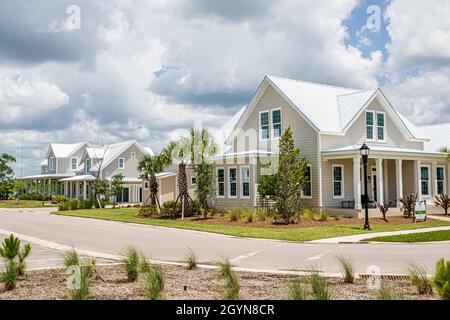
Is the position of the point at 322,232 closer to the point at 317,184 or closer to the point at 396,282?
the point at 317,184

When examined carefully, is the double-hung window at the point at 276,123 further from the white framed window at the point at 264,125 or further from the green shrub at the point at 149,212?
the green shrub at the point at 149,212

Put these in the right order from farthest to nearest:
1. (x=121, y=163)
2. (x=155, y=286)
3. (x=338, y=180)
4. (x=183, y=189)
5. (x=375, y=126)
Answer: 1. (x=121, y=163)
2. (x=375, y=126)
3. (x=183, y=189)
4. (x=338, y=180)
5. (x=155, y=286)

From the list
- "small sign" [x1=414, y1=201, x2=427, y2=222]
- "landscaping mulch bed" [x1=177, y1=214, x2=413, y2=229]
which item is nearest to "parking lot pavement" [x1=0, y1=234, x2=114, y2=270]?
"landscaping mulch bed" [x1=177, y1=214, x2=413, y2=229]

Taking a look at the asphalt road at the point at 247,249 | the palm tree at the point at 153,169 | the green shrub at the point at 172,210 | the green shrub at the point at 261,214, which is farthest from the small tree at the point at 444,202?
the palm tree at the point at 153,169

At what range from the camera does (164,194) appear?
41125 millimetres

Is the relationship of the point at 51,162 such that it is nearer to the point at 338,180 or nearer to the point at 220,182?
the point at 220,182

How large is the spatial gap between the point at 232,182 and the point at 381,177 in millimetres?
9130

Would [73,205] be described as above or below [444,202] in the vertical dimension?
below

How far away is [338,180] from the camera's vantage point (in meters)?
30.9

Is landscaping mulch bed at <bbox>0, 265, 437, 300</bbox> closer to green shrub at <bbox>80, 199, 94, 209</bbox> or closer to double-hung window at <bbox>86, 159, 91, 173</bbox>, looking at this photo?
green shrub at <bbox>80, 199, 94, 209</bbox>

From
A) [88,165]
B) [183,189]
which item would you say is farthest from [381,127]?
[88,165]

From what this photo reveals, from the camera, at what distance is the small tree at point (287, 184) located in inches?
997

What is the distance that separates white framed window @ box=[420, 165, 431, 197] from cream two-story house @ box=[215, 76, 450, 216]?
0.21 feet

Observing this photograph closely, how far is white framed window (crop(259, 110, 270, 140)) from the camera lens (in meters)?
33.8
